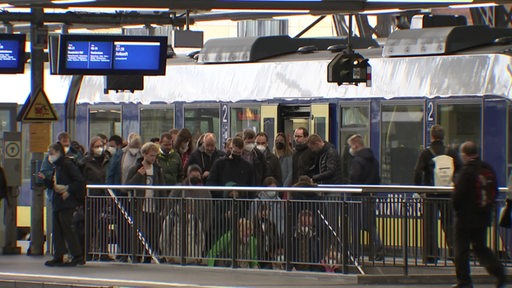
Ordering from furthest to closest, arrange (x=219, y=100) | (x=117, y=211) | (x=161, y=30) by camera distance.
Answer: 1. (x=161, y=30)
2. (x=219, y=100)
3. (x=117, y=211)

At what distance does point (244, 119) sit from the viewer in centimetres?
2331

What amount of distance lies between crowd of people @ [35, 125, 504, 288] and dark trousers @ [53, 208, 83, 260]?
0.01m

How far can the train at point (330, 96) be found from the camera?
2000cm

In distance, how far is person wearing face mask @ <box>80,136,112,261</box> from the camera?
17.5 meters

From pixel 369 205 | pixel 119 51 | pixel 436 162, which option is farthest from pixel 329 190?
pixel 119 51

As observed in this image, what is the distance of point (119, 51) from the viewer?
19.4m

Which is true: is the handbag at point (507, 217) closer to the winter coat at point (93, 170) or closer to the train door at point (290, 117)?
the winter coat at point (93, 170)

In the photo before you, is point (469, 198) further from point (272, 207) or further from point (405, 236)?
point (272, 207)

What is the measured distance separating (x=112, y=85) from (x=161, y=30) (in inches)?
1238

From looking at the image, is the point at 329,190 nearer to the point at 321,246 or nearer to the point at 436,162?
the point at 321,246

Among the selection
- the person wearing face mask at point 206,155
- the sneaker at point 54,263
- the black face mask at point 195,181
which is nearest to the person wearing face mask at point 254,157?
the person wearing face mask at point 206,155

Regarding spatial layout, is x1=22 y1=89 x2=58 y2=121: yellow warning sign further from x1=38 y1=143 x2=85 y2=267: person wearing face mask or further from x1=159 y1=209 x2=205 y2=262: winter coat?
→ x1=159 y1=209 x2=205 y2=262: winter coat

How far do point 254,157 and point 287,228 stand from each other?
2767 mm

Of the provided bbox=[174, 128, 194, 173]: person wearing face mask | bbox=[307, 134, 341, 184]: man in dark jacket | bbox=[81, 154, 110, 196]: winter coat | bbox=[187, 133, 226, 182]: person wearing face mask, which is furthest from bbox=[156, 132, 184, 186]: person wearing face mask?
bbox=[307, 134, 341, 184]: man in dark jacket
